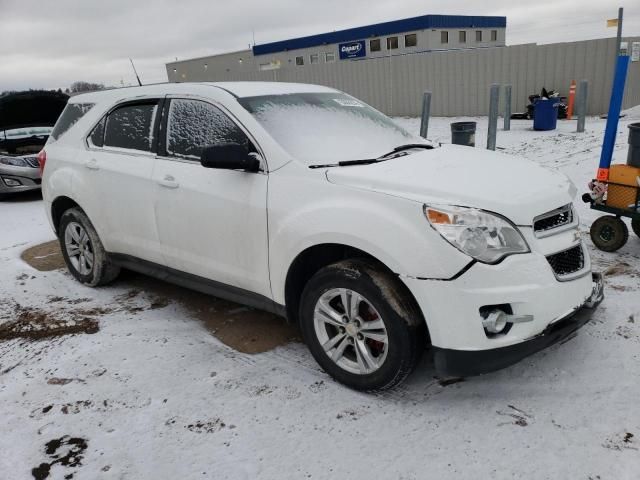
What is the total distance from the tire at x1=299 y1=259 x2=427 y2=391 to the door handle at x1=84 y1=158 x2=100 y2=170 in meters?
2.30

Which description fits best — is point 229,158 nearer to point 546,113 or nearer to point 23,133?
point 23,133

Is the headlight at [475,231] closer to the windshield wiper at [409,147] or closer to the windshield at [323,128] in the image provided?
the windshield at [323,128]

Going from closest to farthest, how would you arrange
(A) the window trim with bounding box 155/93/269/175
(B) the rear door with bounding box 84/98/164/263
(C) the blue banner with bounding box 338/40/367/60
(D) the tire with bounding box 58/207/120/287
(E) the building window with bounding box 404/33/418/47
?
1. (A) the window trim with bounding box 155/93/269/175
2. (B) the rear door with bounding box 84/98/164/263
3. (D) the tire with bounding box 58/207/120/287
4. (E) the building window with bounding box 404/33/418/47
5. (C) the blue banner with bounding box 338/40/367/60

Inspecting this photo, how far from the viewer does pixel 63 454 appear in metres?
2.64

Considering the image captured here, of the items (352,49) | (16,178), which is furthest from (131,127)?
(352,49)

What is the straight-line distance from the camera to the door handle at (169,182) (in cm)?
369

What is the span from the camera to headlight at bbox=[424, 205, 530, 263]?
8.46 ft

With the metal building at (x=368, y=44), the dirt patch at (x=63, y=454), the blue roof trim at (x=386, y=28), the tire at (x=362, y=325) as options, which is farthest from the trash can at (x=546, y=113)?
the blue roof trim at (x=386, y=28)

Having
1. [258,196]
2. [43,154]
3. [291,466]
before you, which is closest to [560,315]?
[291,466]

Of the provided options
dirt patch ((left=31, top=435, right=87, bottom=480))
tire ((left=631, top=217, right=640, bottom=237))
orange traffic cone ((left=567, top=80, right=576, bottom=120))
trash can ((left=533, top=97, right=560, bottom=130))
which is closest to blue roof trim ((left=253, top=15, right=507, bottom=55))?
orange traffic cone ((left=567, top=80, right=576, bottom=120))

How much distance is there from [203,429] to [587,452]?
184cm

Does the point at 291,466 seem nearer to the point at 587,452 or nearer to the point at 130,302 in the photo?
the point at 587,452

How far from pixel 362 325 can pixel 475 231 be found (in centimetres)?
79

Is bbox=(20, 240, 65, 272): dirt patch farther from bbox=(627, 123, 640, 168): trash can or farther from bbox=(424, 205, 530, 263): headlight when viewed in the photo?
bbox=(627, 123, 640, 168): trash can
